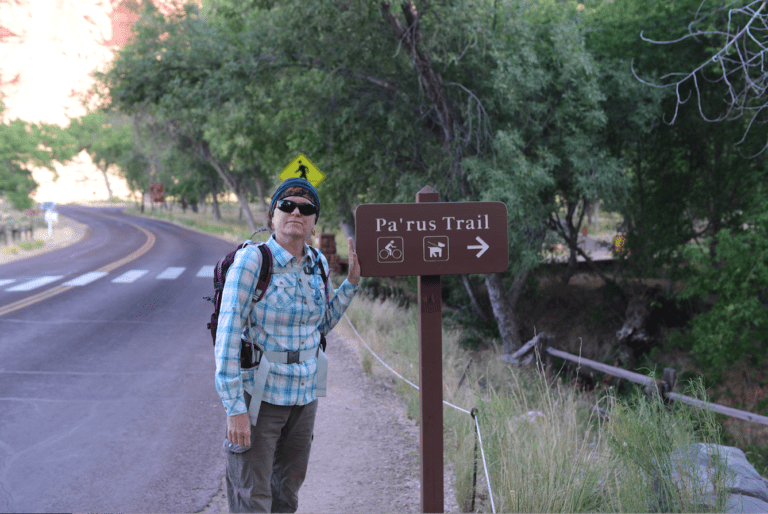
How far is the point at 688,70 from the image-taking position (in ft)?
37.3

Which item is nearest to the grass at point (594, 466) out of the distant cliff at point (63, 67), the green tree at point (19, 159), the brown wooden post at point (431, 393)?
the brown wooden post at point (431, 393)

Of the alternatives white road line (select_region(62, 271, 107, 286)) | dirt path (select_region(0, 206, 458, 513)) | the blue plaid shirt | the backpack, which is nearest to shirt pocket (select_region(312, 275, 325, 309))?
the blue plaid shirt

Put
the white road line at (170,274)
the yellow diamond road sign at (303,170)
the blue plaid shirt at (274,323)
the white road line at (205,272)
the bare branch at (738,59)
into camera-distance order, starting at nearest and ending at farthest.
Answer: the blue plaid shirt at (274,323), the bare branch at (738,59), the yellow diamond road sign at (303,170), the white road line at (170,274), the white road line at (205,272)

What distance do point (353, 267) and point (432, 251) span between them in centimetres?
44

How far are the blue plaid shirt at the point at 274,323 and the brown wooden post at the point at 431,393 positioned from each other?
1.95 feet

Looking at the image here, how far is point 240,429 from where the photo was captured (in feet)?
8.34

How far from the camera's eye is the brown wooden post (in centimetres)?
314

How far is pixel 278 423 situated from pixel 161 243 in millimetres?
33531

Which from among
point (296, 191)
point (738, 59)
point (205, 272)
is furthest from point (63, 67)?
point (296, 191)

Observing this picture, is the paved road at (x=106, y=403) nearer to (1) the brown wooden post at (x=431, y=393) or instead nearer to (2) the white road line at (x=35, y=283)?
(2) the white road line at (x=35, y=283)

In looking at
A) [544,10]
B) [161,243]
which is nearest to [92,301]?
[544,10]

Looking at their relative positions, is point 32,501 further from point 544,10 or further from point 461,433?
point 544,10

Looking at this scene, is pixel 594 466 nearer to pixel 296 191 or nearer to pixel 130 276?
pixel 296 191

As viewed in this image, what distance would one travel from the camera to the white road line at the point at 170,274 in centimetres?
1858
